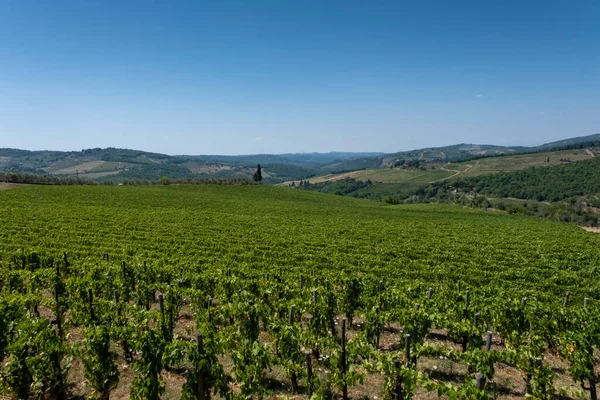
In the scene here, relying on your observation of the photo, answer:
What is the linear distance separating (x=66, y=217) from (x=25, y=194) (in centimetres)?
2728

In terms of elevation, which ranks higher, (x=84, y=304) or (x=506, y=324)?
(x=84, y=304)

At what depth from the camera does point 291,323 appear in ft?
30.6

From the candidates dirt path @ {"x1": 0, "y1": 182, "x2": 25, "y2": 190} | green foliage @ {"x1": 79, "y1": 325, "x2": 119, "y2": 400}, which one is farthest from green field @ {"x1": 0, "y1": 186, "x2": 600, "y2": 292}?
dirt path @ {"x1": 0, "y1": 182, "x2": 25, "y2": 190}

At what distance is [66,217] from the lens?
34.9 metres

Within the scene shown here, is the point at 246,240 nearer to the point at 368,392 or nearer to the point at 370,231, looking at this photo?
the point at 370,231

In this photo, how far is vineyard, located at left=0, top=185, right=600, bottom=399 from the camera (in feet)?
23.2

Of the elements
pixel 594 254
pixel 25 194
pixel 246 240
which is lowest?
pixel 594 254

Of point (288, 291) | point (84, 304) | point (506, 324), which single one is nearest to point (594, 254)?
point (506, 324)

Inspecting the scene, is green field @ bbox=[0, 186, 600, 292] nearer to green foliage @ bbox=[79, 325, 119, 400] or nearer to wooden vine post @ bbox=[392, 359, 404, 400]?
green foliage @ bbox=[79, 325, 119, 400]

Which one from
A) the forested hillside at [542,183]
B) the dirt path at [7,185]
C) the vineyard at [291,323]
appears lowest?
the forested hillside at [542,183]

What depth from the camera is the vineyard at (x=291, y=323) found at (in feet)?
23.2

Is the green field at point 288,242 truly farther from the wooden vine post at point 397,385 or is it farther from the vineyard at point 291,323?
the wooden vine post at point 397,385

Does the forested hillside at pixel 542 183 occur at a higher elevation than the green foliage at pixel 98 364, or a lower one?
lower

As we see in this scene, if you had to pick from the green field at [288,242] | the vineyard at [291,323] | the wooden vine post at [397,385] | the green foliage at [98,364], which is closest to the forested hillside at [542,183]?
the green field at [288,242]
